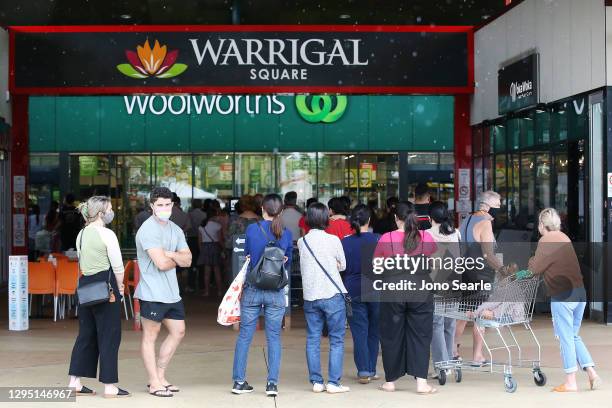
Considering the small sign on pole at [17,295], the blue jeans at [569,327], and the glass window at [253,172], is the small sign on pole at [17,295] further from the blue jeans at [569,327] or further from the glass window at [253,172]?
the glass window at [253,172]

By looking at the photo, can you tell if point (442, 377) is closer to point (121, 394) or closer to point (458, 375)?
point (458, 375)

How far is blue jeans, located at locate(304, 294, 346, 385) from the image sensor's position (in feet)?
29.6

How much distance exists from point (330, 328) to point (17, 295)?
608 centimetres

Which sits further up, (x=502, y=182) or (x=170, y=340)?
(x=502, y=182)

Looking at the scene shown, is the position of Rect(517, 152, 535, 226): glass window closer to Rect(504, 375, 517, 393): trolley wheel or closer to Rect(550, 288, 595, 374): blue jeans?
Rect(550, 288, 595, 374): blue jeans

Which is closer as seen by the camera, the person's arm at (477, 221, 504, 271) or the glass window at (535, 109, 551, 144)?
the person's arm at (477, 221, 504, 271)

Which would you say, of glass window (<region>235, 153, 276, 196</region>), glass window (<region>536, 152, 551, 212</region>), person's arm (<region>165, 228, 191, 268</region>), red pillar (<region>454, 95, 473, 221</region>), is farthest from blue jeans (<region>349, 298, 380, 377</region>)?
glass window (<region>235, 153, 276, 196</region>)

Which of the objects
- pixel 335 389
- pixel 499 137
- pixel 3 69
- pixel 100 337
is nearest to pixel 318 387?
pixel 335 389

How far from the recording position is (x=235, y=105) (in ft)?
84.2

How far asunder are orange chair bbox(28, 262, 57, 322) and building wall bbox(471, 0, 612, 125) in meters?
7.80

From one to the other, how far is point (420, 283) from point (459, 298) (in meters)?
0.78

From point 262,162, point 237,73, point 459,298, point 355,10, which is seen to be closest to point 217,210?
point 237,73

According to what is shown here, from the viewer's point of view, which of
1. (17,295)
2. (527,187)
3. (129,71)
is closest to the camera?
(17,295)

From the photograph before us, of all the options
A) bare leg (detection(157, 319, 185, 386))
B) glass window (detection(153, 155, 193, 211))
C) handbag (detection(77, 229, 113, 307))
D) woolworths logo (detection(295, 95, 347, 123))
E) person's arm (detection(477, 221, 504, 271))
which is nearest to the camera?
handbag (detection(77, 229, 113, 307))
